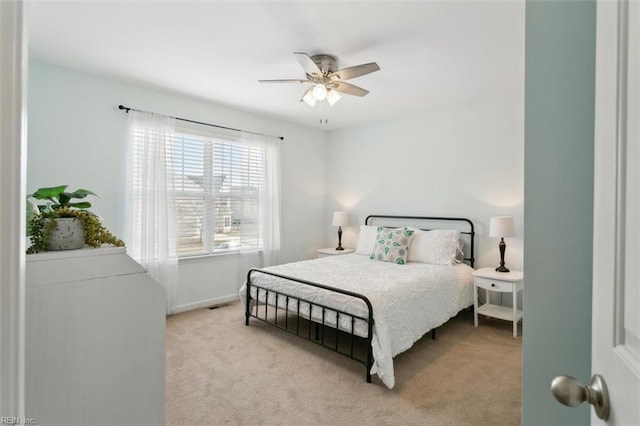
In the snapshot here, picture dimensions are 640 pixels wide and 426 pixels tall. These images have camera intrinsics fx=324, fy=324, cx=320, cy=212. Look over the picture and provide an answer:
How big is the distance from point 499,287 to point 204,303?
335 centimetres

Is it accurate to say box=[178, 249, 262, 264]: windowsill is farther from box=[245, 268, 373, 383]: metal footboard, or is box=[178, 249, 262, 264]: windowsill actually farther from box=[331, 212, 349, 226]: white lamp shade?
box=[331, 212, 349, 226]: white lamp shade

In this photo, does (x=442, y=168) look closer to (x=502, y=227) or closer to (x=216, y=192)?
(x=502, y=227)

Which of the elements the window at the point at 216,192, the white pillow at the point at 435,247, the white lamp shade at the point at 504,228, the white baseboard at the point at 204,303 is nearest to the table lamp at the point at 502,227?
the white lamp shade at the point at 504,228

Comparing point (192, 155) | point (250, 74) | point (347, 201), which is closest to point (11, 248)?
point (250, 74)

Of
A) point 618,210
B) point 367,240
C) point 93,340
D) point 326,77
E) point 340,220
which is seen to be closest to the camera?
point 618,210

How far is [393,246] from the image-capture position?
3.86 metres

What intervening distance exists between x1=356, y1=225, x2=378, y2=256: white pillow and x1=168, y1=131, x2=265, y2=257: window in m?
1.41

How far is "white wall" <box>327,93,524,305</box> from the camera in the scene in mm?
3662

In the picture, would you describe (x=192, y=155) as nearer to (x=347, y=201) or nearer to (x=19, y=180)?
(x=347, y=201)

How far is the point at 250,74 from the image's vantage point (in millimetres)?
3107

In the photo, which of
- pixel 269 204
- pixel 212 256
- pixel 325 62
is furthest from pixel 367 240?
pixel 325 62

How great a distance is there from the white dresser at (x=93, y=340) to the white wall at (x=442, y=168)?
3661 mm

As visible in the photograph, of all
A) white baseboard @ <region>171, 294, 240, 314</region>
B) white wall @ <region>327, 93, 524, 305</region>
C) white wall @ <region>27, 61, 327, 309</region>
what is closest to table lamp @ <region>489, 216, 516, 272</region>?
white wall @ <region>327, 93, 524, 305</region>

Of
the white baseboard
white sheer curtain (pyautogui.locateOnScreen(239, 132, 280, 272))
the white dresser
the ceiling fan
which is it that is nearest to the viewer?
the white dresser
